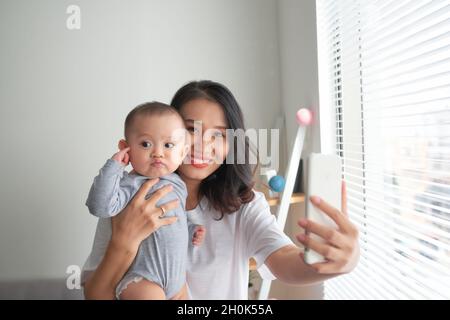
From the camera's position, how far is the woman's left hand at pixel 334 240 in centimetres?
32

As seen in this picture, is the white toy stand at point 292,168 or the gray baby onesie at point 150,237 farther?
the white toy stand at point 292,168

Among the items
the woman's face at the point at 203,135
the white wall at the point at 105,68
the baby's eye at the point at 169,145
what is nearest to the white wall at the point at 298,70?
the white wall at the point at 105,68

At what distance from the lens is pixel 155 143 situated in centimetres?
40

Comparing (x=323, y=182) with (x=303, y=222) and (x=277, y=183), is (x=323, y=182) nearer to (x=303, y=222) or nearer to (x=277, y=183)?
(x=303, y=222)

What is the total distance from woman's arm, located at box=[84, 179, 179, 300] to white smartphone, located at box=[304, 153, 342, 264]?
214 millimetres

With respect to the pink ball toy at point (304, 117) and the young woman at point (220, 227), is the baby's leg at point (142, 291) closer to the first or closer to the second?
the young woman at point (220, 227)

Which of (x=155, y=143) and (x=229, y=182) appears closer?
(x=155, y=143)

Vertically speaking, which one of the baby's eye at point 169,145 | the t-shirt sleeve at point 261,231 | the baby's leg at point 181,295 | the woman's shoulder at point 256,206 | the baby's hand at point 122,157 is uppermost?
the baby's eye at point 169,145

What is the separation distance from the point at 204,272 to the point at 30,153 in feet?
1.53

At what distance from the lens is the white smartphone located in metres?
0.32

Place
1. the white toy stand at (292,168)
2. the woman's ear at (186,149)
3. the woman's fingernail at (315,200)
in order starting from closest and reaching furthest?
1. the woman's fingernail at (315,200)
2. the woman's ear at (186,149)
3. the white toy stand at (292,168)

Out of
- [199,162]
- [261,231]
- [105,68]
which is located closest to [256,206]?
[261,231]

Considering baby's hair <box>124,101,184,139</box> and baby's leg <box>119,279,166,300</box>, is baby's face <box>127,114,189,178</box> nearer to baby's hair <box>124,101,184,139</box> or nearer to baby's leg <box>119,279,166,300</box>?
baby's hair <box>124,101,184,139</box>

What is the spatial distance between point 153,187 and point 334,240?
271 mm
